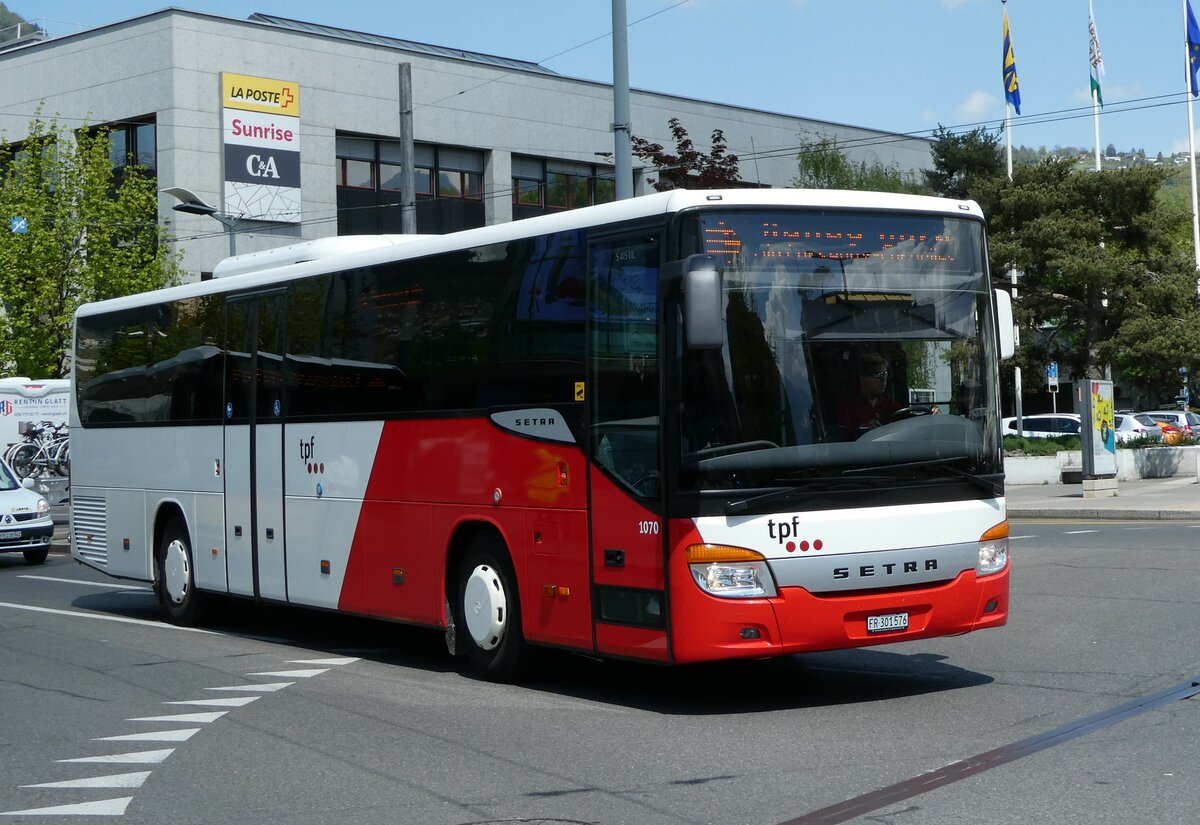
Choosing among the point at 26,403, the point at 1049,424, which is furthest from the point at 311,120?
the point at 1049,424

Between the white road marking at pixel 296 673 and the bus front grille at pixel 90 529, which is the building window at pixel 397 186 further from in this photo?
the white road marking at pixel 296 673

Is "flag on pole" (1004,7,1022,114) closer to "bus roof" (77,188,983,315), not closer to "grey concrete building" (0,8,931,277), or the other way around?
"grey concrete building" (0,8,931,277)

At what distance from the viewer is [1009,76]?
47.9 meters

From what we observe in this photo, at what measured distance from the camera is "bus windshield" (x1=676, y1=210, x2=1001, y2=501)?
8875 millimetres

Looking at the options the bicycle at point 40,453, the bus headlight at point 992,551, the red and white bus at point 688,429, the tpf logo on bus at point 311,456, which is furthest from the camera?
the bicycle at point 40,453

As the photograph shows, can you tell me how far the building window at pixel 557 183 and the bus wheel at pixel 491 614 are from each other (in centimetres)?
4285

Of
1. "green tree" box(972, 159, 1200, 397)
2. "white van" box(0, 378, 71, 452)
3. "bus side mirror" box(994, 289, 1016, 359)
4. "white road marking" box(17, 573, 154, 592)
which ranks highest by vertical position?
"green tree" box(972, 159, 1200, 397)

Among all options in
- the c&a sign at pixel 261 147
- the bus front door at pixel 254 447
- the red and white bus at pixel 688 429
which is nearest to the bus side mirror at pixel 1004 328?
the red and white bus at pixel 688 429

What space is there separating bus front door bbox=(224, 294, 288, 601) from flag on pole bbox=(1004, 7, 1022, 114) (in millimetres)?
38513

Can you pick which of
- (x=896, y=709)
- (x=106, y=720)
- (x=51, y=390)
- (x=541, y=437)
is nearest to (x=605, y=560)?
(x=541, y=437)

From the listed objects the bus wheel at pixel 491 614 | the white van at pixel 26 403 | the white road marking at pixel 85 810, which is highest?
the white van at pixel 26 403

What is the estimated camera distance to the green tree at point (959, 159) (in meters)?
67.8

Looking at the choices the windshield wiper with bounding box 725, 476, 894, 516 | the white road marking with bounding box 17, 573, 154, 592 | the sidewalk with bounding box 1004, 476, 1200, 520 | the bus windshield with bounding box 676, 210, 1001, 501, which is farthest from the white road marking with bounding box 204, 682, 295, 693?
the sidewalk with bounding box 1004, 476, 1200, 520

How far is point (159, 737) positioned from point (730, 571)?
135 inches
